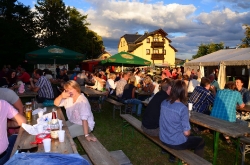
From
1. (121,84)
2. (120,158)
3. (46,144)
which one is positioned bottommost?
(120,158)

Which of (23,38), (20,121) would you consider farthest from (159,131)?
(23,38)

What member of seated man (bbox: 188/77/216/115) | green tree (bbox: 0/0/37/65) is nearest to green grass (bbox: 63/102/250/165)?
seated man (bbox: 188/77/216/115)

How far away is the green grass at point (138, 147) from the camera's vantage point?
4.46 metres

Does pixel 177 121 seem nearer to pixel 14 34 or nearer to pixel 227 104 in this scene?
pixel 227 104

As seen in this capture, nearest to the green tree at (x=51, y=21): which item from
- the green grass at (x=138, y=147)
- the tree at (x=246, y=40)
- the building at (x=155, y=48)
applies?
the building at (x=155, y=48)

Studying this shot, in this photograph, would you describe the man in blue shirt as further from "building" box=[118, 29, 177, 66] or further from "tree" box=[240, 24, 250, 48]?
"building" box=[118, 29, 177, 66]

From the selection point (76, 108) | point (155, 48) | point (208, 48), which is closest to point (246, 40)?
point (208, 48)

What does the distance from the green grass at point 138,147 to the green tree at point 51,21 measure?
30.4 metres

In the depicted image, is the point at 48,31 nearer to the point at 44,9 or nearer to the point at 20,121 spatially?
the point at 44,9

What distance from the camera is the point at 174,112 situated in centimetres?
338

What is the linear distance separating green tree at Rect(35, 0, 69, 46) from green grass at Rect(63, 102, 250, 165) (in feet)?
99.6

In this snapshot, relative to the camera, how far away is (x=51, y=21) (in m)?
34.3

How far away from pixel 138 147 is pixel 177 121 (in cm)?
207

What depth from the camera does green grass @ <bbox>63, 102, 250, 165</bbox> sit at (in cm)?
446
